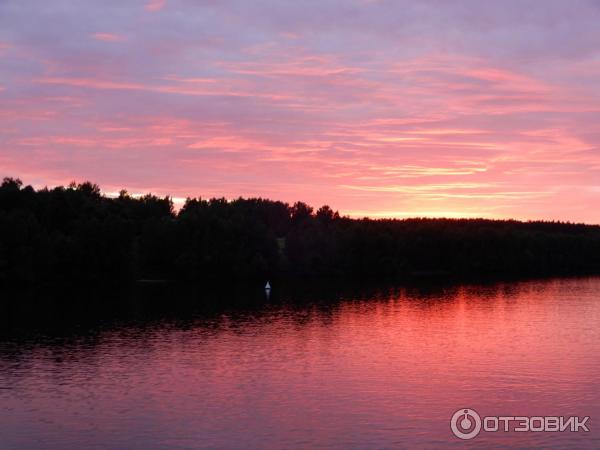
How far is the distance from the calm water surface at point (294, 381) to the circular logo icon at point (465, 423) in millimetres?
603

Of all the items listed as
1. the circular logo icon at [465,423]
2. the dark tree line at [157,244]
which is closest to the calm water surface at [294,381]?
the circular logo icon at [465,423]

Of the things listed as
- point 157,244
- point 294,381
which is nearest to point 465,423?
point 294,381

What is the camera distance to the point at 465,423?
4097cm

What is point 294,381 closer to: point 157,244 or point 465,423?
point 465,423

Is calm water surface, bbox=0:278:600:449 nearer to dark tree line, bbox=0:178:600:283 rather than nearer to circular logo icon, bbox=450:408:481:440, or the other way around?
circular logo icon, bbox=450:408:481:440

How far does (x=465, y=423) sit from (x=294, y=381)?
48.7ft

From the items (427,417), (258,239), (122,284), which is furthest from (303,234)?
(427,417)

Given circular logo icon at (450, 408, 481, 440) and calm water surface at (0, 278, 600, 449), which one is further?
circular logo icon at (450, 408, 481, 440)

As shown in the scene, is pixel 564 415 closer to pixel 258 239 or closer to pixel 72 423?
pixel 72 423

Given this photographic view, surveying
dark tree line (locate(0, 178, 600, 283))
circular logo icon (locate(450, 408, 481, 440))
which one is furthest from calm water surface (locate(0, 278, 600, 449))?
dark tree line (locate(0, 178, 600, 283))

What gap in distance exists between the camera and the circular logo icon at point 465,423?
3916cm

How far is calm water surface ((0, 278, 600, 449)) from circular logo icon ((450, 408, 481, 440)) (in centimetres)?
60

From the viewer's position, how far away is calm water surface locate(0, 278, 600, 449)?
38500 millimetres

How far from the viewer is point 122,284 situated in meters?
147
